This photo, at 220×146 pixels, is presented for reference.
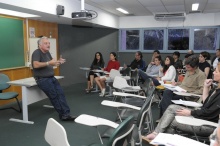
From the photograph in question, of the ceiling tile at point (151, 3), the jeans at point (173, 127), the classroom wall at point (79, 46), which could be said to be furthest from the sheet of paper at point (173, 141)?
the classroom wall at point (79, 46)

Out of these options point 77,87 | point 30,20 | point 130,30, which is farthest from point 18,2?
point 130,30

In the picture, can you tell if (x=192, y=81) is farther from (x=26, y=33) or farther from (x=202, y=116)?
(x=26, y=33)

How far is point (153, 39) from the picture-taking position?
8.61 metres

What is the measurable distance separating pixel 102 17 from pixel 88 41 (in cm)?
131

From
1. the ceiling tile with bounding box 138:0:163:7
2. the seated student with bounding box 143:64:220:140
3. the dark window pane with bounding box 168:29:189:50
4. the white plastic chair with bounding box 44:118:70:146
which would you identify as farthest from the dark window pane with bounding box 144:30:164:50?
the white plastic chair with bounding box 44:118:70:146

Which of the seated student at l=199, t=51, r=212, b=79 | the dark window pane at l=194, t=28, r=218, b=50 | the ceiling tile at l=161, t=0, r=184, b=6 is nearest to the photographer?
the seated student at l=199, t=51, r=212, b=79

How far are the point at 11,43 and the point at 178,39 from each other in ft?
19.8

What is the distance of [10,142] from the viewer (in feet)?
9.83

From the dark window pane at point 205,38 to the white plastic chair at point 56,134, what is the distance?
24.9 feet

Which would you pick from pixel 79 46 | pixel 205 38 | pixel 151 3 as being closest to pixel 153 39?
pixel 205 38

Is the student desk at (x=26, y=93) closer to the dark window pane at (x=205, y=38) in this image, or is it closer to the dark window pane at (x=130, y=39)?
the dark window pane at (x=130, y=39)

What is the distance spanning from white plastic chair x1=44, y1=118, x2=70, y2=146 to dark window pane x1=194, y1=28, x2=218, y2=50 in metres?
7.60

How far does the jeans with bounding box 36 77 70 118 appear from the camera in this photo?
3.67 m

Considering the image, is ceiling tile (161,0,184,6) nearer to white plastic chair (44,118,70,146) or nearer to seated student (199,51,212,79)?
seated student (199,51,212,79)
